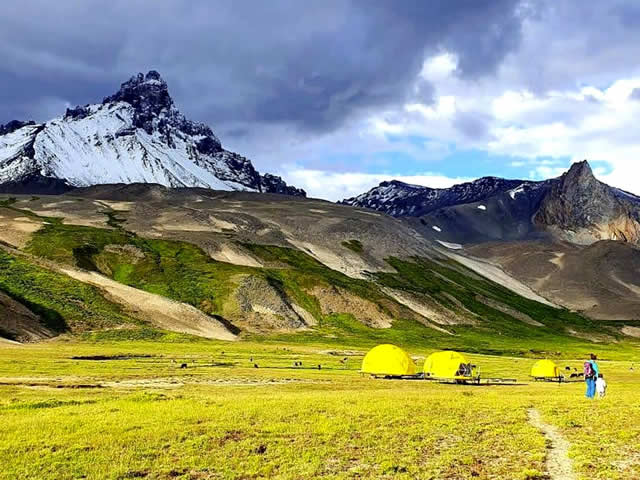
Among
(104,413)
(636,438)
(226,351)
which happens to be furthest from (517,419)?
(226,351)

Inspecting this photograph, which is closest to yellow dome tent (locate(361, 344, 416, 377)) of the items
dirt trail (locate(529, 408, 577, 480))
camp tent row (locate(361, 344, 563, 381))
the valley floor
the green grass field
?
camp tent row (locate(361, 344, 563, 381))

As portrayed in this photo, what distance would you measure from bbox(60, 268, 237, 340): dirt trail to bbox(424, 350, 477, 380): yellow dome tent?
82.3 metres

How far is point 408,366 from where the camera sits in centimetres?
7956

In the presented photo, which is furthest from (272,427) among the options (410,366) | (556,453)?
(410,366)

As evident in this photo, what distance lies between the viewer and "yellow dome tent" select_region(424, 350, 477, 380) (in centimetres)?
7831

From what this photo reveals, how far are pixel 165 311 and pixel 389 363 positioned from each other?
313 ft

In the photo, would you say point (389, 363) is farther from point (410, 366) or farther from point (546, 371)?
point (546, 371)

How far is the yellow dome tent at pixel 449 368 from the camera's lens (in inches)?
3083

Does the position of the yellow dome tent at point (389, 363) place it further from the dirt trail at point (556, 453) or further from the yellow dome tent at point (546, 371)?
the dirt trail at point (556, 453)

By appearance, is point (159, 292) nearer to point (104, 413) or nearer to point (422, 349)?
point (422, 349)

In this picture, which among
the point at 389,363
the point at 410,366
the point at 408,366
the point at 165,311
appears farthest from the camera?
the point at 165,311

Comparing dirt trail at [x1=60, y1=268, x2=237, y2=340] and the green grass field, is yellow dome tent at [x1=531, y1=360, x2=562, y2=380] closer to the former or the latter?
the green grass field

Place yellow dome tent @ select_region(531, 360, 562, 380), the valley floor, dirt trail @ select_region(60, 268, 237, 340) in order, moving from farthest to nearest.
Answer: dirt trail @ select_region(60, 268, 237, 340) → yellow dome tent @ select_region(531, 360, 562, 380) → the valley floor

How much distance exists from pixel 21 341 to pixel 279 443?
10783cm
